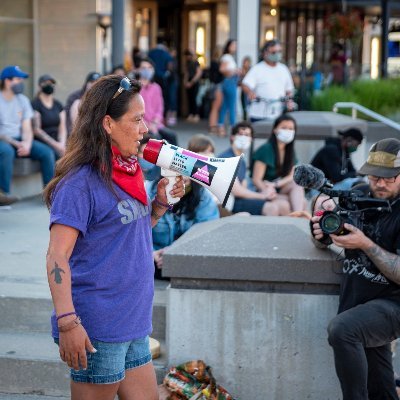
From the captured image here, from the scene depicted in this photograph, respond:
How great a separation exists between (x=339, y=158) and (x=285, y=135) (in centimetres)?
60

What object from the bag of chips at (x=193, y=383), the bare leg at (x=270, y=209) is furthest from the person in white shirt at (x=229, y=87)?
the bag of chips at (x=193, y=383)

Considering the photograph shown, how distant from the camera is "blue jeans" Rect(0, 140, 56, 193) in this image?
9.17 m

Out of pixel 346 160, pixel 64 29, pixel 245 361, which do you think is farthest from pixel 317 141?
pixel 64 29

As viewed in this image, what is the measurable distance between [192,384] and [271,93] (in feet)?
25.5

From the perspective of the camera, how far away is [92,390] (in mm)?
3557

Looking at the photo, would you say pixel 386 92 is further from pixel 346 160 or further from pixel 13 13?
pixel 346 160

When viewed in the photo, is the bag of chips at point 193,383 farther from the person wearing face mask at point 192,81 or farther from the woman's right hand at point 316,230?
the person wearing face mask at point 192,81

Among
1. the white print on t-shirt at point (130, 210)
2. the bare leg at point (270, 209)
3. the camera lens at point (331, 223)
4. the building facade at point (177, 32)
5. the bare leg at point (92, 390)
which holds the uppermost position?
the building facade at point (177, 32)

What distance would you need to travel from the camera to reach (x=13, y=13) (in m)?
15.4

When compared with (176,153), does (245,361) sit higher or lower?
lower

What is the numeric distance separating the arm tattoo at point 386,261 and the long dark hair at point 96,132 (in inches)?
67.7

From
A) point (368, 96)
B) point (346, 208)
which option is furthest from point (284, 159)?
point (368, 96)

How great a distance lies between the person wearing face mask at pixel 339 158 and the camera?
8719mm

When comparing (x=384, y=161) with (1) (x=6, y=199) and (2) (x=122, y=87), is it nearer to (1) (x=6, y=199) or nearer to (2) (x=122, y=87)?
(2) (x=122, y=87)
